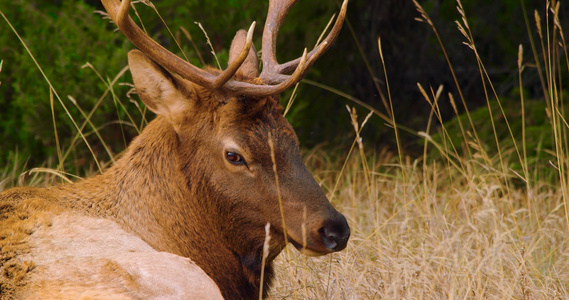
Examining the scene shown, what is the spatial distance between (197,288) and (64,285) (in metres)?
0.51

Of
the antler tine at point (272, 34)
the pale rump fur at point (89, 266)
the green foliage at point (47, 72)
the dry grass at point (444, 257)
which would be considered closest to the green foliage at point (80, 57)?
the green foliage at point (47, 72)

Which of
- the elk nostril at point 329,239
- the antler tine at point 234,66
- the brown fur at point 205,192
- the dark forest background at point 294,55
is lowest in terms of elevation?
the dark forest background at point 294,55

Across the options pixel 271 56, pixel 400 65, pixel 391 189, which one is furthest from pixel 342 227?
pixel 400 65

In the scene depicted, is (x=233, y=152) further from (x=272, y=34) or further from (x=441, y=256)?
(x=441, y=256)

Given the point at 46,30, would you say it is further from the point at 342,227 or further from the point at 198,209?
the point at 342,227

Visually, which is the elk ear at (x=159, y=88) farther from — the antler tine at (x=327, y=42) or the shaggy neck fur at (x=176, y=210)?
the antler tine at (x=327, y=42)

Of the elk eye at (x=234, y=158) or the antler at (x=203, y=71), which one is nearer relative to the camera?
the antler at (x=203, y=71)

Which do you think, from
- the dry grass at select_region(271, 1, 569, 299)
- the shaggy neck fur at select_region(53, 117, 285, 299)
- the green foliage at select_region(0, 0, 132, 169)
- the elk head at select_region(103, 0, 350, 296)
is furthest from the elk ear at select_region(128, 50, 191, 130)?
the green foliage at select_region(0, 0, 132, 169)

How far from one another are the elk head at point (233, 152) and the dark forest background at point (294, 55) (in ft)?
7.75

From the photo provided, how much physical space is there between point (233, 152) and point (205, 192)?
0.85ft

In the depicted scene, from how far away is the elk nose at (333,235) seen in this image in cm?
338

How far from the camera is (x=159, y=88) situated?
3.66 metres

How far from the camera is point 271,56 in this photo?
4.11m

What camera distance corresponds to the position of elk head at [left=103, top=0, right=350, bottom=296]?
3521 millimetres
